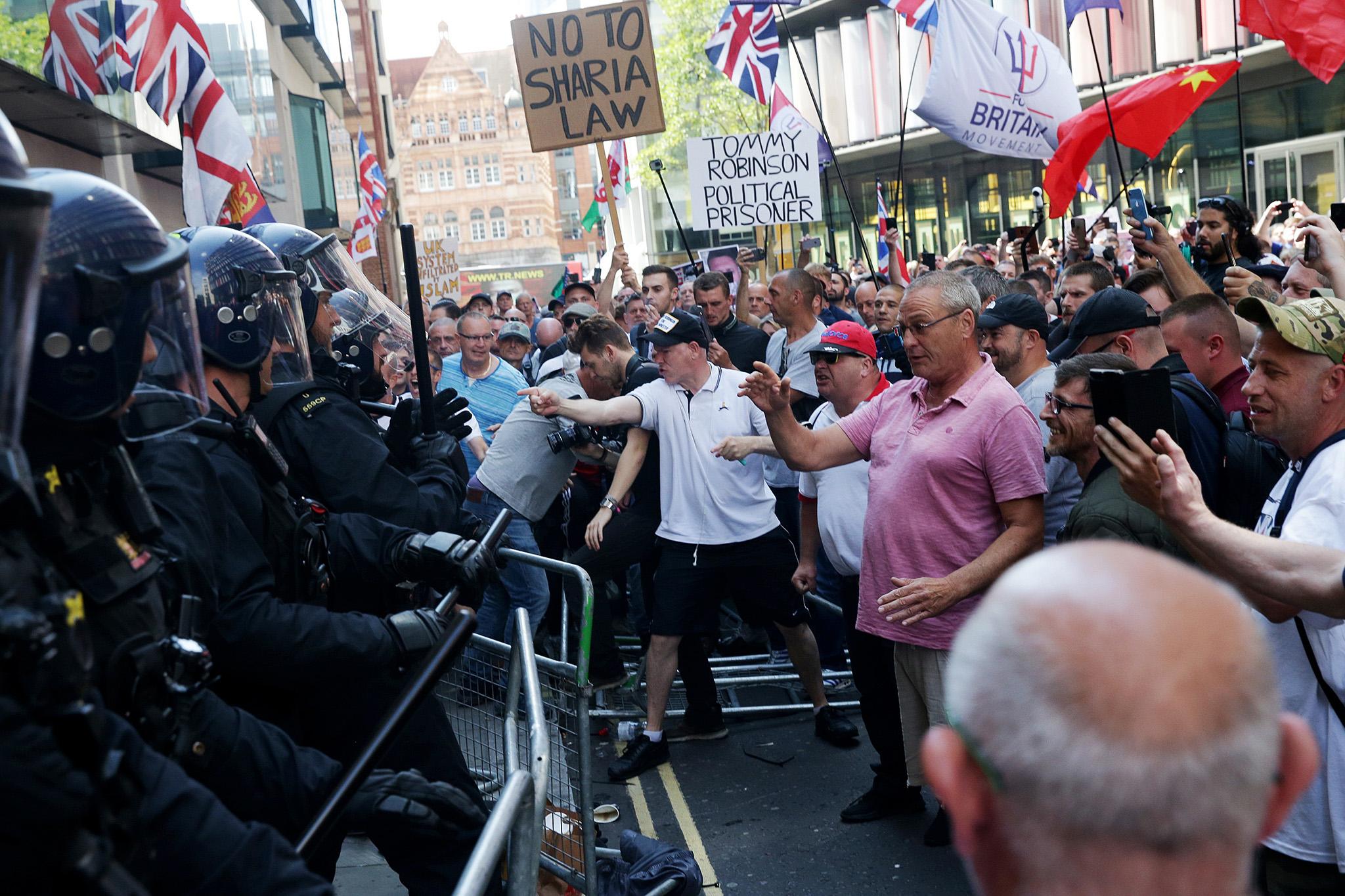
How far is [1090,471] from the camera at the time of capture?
3762mm

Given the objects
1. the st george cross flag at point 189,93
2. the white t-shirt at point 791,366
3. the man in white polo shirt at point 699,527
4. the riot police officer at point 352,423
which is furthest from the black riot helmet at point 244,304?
the white t-shirt at point 791,366

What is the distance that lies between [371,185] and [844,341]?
10890 millimetres

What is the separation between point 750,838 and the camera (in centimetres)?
490

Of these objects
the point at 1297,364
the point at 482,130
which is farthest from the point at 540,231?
the point at 1297,364

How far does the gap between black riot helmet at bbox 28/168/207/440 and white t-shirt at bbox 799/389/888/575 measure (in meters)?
3.43

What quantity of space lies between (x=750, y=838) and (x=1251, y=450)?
2.49 metres

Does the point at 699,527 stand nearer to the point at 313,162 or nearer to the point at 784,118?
the point at 784,118

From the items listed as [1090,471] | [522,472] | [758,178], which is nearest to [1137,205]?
[1090,471]

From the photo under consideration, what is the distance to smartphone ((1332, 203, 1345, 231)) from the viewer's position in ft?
19.2

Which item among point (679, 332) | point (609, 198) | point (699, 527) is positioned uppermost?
point (609, 198)

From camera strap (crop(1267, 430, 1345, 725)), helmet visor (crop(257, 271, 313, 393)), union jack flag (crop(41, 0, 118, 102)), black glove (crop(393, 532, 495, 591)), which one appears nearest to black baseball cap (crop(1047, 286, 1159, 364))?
camera strap (crop(1267, 430, 1345, 725))

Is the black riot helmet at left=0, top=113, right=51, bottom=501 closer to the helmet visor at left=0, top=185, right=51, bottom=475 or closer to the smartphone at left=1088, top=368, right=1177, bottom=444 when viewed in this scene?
the helmet visor at left=0, top=185, right=51, bottom=475

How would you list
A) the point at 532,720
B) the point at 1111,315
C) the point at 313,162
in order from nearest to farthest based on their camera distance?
the point at 532,720 < the point at 1111,315 < the point at 313,162

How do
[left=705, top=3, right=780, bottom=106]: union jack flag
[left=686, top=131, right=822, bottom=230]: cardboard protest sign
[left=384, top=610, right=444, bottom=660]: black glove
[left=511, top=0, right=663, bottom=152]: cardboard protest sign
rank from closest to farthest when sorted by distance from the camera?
[left=384, top=610, right=444, bottom=660]: black glove < [left=511, top=0, right=663, bottom=152]: cardboard protest sign < [left=686, top=131, right=822, bottom=230]: cardboard protest sign < [left=705, top=3, right=780, bottom=106]: union jack flag
